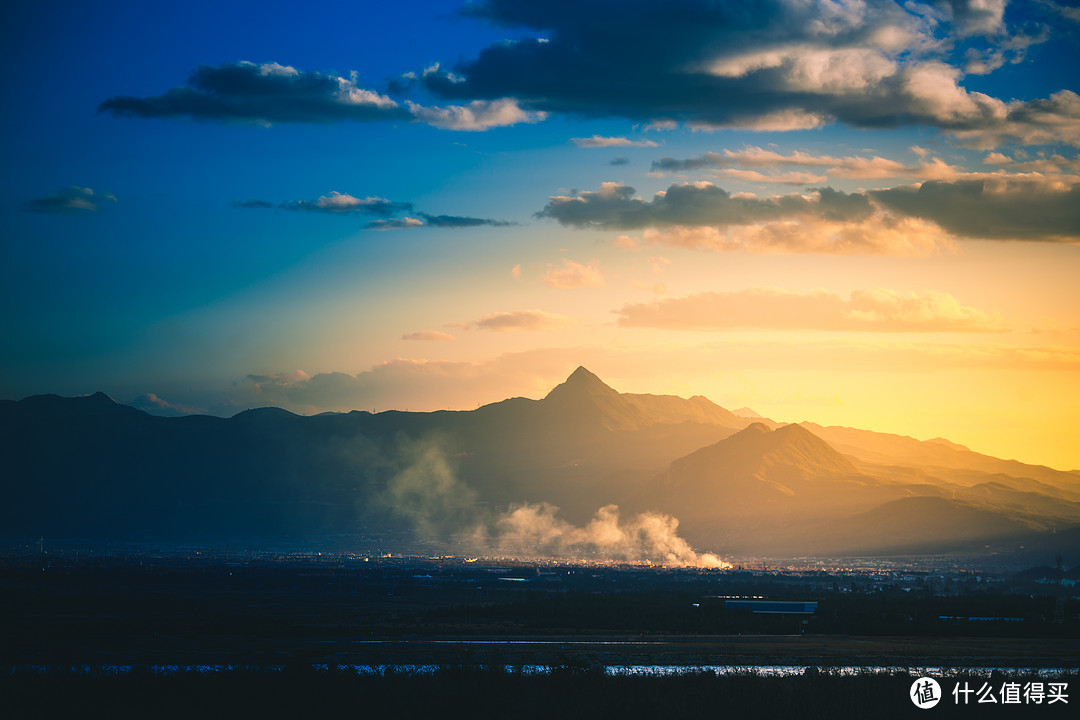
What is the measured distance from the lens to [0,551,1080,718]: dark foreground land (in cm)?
5134

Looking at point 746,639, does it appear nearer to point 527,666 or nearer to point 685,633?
point 685,633

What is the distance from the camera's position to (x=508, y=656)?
7088cm

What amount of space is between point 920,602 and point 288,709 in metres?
111

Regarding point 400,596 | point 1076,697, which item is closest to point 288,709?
point 1076,697

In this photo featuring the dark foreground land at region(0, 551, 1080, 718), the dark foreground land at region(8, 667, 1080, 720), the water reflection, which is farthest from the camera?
the water reflection

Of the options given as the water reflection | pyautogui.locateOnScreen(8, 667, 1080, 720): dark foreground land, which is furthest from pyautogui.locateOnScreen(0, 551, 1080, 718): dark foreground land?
the water reflection

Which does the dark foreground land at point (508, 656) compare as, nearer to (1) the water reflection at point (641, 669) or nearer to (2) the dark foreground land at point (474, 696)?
(2) the dark foreground land at point (474, 696)

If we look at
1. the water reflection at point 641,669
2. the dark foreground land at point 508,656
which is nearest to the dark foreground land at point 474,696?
the dark foreground land at point 508,656

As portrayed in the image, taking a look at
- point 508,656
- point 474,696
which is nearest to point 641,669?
point 508,656

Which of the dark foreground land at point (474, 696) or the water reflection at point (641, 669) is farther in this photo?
the water reflection at point (641, 669)

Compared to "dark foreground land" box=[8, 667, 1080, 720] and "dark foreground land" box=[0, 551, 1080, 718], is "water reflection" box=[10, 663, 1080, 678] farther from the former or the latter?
"dark foreground land" box=[8, 667, 1080, 720]

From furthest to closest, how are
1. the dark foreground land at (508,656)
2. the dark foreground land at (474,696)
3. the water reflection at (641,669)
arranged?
the water reflection at (641,669)
the dark foreground land at (508,656)
the dark foreground land at (474,696)

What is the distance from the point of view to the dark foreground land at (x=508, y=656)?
168 feet

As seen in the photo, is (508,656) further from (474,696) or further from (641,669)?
(474,696)
